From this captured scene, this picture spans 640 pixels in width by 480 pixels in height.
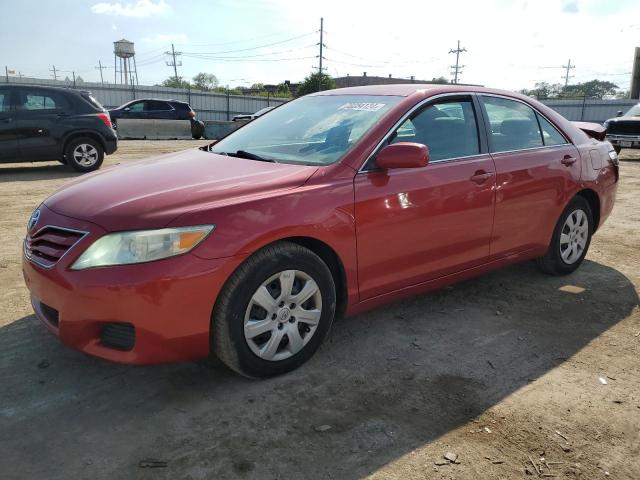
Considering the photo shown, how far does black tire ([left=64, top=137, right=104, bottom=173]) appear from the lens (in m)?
9.97

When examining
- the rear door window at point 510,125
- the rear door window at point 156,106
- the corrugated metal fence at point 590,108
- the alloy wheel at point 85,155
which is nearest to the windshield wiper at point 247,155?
the rear door window at point 510,125

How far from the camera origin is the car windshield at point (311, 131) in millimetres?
3301

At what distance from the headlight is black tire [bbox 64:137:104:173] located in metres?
8.41

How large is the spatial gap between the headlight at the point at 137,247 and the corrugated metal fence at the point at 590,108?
33.1 m

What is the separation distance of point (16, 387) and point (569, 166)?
4.15 metres

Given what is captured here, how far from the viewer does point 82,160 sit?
10.2 metres

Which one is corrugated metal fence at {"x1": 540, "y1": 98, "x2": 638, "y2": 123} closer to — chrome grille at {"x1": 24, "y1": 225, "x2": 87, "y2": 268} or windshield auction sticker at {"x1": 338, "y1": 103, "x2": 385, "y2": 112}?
windshield auction sticker at {"x1": 338, "y1": 103, "x2": 385, "y2": 112}

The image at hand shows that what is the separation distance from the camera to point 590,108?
32.5 metres

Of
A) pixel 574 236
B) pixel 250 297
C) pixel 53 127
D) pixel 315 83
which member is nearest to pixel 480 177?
pixel 574 236

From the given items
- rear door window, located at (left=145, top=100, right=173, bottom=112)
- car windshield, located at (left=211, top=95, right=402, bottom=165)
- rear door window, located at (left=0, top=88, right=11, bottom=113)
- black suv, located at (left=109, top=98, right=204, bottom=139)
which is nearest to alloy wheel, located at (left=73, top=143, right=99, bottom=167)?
rear door window, located at (left=0, top=88, right=11, bottom=113)

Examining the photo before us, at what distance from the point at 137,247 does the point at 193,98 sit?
113ft

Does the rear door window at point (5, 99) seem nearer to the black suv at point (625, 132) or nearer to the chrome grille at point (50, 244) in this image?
the chrome grille at point (50, 244)

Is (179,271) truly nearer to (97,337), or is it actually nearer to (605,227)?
(97,337)

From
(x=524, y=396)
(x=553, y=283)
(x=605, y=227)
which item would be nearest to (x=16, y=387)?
(x=524, y=396)
